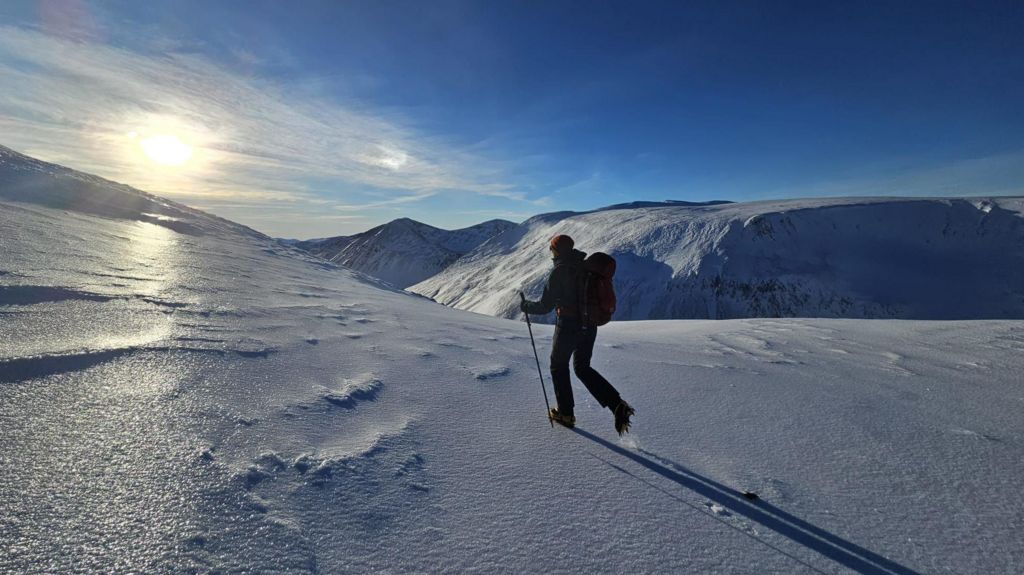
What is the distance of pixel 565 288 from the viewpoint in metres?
4.36

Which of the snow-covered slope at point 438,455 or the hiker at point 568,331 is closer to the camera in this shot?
the snow-covered slope at point 438,455

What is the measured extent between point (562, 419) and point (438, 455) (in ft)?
4.81

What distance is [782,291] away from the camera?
54438 millimetres

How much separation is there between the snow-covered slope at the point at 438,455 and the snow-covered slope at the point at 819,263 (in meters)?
48.0

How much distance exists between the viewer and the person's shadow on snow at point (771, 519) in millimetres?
2467

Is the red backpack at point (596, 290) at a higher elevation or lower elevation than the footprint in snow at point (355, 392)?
higher

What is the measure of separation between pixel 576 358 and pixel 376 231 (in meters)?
201

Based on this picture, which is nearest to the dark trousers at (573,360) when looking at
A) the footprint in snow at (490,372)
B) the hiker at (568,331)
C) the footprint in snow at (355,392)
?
the hiker at (568,331)

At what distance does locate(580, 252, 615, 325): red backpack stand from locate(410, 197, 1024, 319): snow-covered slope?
4935 cm

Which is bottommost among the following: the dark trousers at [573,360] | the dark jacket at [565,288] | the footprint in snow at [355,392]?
the footprint in snow at [355,392]

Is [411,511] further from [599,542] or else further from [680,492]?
[680,492]

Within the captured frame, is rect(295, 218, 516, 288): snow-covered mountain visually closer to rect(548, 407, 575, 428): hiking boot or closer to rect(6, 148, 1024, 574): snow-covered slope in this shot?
rect(6, 148, 1024, 574): snow-covered slope

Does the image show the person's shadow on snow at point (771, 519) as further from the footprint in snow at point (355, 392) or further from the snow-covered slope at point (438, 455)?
the footprint in snow at point (355, 392)

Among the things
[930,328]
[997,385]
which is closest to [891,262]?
[930,328]
